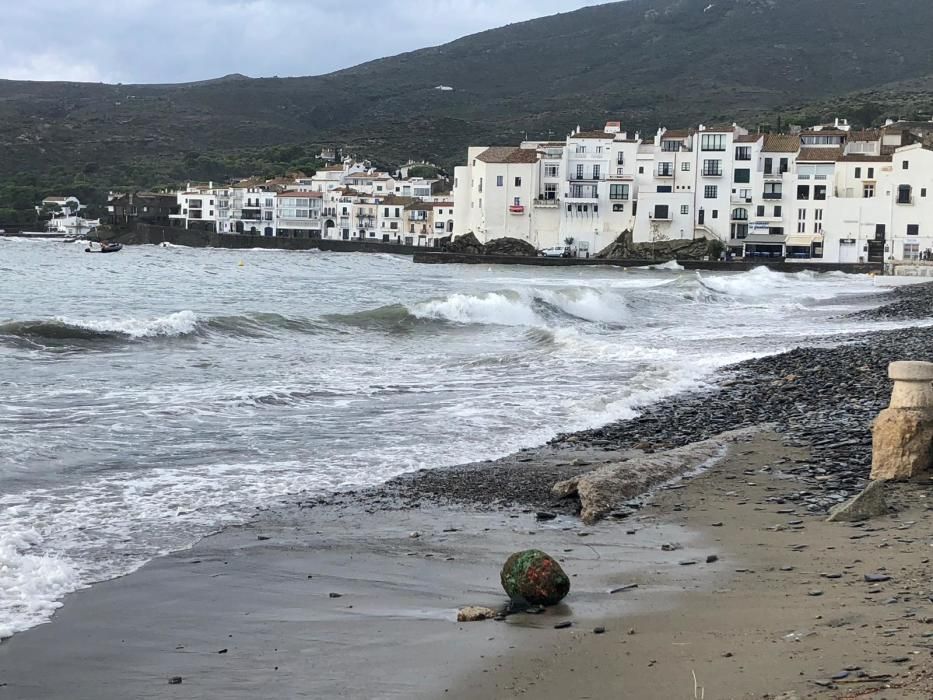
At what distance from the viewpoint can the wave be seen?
21.2 meters

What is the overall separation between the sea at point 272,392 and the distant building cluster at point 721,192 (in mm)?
34973

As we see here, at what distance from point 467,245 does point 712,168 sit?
17.7 m

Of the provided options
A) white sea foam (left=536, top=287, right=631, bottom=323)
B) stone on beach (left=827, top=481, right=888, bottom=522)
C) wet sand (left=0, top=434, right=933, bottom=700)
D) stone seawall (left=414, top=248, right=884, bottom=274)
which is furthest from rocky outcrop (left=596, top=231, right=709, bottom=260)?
stone on beach (left=827, top=481, right=888, bottom=522)

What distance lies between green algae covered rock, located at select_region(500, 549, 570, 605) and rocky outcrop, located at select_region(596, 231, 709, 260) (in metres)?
70.7

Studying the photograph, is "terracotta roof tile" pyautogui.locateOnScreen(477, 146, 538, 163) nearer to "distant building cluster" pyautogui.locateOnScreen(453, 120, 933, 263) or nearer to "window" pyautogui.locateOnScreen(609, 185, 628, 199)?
"distant building cluster" pyautogui.locateOnScreen(453, 120, 933, 263)

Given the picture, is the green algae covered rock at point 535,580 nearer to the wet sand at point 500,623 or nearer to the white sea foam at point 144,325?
the wet sand at point 500,623

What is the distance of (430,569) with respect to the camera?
682 cm

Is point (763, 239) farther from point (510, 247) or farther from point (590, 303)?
point (590, 303)

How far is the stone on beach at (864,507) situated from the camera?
23.2 ft

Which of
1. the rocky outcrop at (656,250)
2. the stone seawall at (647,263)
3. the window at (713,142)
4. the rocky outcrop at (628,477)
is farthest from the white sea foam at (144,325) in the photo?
the window at (713,142)

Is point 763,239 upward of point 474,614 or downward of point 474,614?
upward

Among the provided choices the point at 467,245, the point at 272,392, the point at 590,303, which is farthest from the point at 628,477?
the point at 467,245

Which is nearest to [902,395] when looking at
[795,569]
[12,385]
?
[795,569]

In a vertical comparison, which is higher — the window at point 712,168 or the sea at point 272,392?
the window at point 712,168
